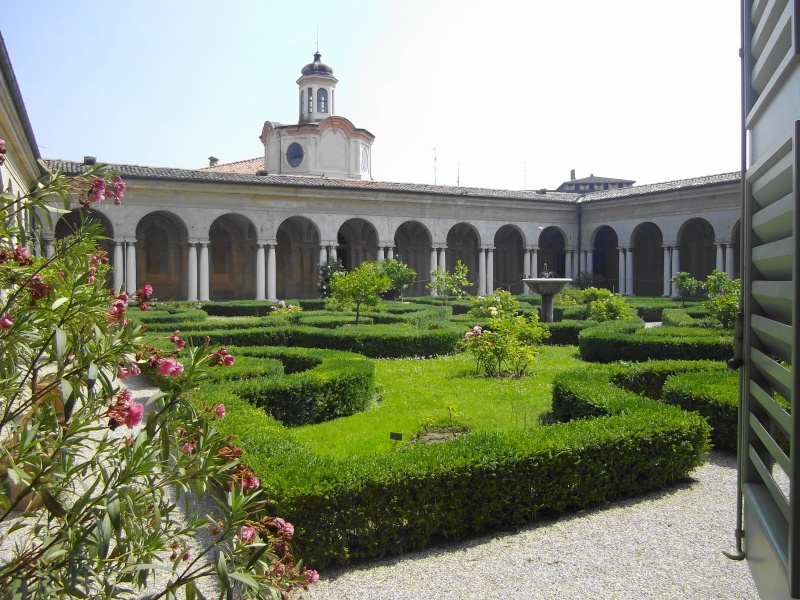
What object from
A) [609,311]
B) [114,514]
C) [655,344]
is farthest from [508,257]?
[114,514]

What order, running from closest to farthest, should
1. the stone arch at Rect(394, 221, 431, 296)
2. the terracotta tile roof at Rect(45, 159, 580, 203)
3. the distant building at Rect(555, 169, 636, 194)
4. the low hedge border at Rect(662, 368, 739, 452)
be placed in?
1. the low hedge border at Rect(662, 368, 739, 452)
2. the terracotta tile roof at Rect(45, 159, 580, 203)
3. the stone arch at Rect(394, 221, 431, 296)
4. the distant building at Rect(555, 169, 636, 194)

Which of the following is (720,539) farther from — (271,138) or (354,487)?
(271,138)

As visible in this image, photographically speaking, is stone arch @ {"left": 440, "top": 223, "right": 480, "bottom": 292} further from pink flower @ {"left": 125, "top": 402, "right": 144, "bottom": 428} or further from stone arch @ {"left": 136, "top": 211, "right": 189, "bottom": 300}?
pink flower @ {"left": 125, "top": 402, "right": 144, "bottom": 428}

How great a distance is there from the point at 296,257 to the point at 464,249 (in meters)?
9.87

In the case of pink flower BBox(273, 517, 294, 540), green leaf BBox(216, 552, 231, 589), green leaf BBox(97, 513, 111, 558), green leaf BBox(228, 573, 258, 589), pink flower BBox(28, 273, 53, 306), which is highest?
pink flower BBox(28, 273, 53, 306)

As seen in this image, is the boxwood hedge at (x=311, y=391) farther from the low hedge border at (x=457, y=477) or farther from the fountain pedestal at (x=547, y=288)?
the fountain pedestal at (x=547, y=288)

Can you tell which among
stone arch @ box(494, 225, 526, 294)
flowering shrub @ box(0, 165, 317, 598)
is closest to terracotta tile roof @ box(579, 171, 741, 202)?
stone arch @ box(494, 225, 526, 294)

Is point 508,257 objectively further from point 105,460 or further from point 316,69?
point 105,460

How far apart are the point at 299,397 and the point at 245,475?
6.03 meters

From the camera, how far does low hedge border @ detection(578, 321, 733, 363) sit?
11.8 m

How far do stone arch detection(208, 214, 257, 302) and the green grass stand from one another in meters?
21.2

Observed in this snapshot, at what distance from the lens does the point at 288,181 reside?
29.6m

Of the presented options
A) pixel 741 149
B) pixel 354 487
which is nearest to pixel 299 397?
pixel 354 487

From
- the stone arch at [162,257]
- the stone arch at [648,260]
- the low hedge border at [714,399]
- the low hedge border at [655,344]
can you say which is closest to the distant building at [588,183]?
the stone arch at [648,260]
